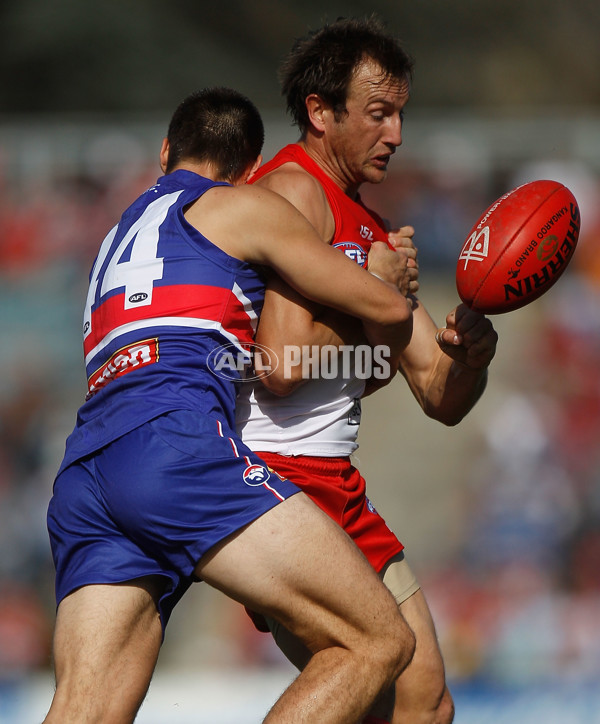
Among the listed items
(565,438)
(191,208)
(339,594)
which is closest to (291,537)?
(339,594)

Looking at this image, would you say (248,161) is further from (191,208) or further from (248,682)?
(248,682)

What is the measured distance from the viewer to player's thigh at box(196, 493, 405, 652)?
2789 millimetres

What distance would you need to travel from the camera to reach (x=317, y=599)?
283 centimetres

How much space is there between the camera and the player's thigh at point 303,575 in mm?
2789

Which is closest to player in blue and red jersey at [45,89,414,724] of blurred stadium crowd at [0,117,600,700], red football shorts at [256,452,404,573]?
red football shorts at [256,452,404,573]

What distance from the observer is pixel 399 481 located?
884 centimetres

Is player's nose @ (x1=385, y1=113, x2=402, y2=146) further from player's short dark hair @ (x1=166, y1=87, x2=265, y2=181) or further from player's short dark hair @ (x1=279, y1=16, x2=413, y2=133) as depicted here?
player's short dark hair @ (x1=166, y1=87, x2=265, y2=181)

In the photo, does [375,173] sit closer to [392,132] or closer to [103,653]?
[392,132]

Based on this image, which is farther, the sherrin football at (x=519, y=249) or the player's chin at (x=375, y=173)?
the player's chin at (x=375, y=173)

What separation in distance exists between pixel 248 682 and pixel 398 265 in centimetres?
427

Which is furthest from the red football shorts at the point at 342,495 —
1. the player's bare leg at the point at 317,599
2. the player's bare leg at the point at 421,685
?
the player's bare leg at the point at 317,599

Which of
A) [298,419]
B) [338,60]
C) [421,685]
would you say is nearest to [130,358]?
[298,419]

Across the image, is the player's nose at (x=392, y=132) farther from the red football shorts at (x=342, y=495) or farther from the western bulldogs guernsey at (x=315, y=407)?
the red football shorts at (x=342, y=495)

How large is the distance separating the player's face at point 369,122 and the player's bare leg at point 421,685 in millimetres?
1588
